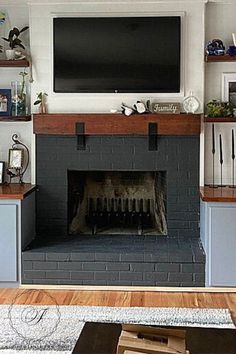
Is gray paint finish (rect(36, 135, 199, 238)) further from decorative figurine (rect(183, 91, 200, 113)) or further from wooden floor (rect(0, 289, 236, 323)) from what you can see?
wooden floor (rect(0, 289, 236, 323))

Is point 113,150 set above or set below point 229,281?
above

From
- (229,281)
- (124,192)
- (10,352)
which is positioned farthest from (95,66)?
(10,352)

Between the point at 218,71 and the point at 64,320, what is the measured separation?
2590 mm

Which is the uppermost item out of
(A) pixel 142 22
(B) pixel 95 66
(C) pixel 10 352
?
(A) pixel 142 22

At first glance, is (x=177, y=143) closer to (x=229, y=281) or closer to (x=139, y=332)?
(x=229, y=281)

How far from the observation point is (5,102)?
5.24m

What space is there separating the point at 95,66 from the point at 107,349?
124 inches

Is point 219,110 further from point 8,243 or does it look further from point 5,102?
point 8,243

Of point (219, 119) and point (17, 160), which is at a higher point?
point (219, 119)

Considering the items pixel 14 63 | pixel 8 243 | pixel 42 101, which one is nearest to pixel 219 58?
pixel 42 101

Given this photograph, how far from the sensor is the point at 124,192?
217 inches

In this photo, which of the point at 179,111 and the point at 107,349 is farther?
the point at 179,111

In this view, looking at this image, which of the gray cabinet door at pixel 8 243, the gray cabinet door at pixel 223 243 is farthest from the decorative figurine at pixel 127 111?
the gray cabinet door at pixel 8 243

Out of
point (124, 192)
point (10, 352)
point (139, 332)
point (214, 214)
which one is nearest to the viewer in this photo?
point (139, 332)
